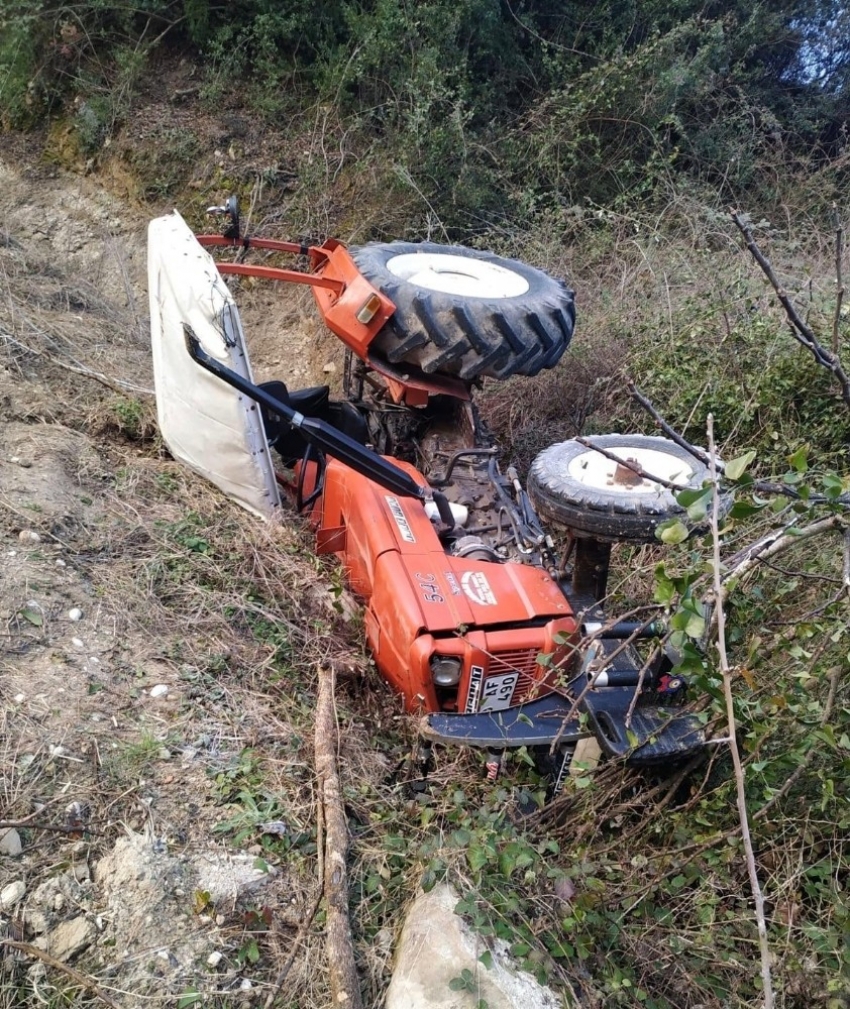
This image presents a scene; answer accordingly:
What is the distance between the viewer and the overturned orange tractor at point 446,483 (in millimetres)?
2533

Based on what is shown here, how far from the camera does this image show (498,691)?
2727 millimetres

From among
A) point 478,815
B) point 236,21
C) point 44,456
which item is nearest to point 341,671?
point 478,815

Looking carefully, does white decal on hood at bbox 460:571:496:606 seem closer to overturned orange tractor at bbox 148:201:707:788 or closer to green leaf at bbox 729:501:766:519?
overturned orange tractor at bbox 148:201:707:788

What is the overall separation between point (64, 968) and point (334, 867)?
64cm

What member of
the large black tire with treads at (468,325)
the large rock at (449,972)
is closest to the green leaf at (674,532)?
the large rock at (449,972)

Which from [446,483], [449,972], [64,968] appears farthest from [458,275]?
[64,968]

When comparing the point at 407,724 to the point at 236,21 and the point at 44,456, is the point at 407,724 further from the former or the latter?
the point at 236,21

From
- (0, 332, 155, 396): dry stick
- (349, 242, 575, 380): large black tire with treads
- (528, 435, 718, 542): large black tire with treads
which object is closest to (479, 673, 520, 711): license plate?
(528, 435, 718, 542): large black tire with treads

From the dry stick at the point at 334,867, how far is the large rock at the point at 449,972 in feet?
0.36

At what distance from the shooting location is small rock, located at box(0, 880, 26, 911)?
194cm

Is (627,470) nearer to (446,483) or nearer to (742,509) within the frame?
(446,483)

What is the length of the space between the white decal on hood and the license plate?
0.78ft

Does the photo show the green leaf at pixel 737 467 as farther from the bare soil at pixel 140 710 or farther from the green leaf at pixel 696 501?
the bare soil at pixel 140 710

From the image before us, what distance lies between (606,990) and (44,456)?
2842 millimetres
